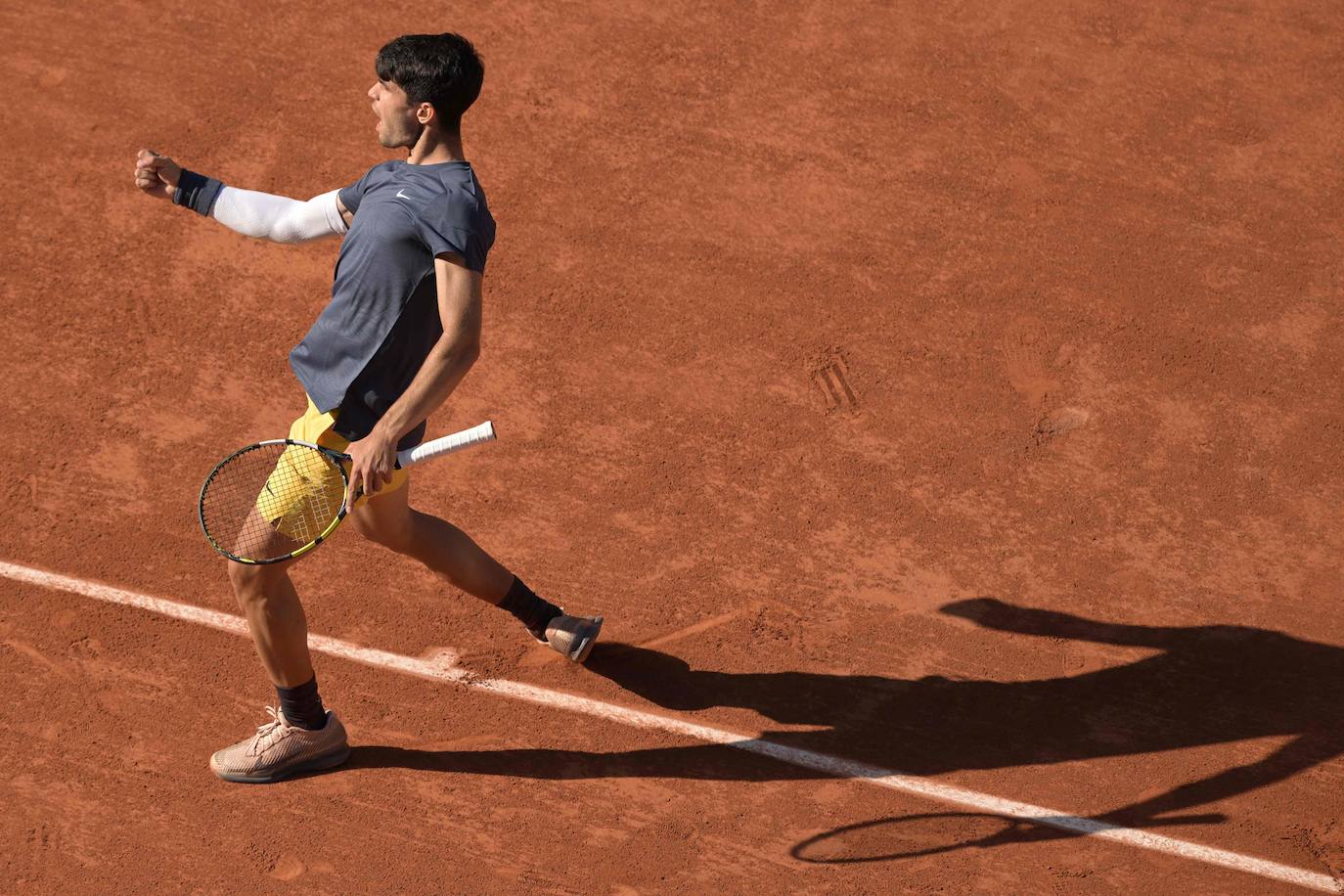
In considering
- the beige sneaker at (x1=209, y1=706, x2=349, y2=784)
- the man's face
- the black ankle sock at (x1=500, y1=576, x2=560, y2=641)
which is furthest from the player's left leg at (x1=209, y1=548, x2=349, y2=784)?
the man's face

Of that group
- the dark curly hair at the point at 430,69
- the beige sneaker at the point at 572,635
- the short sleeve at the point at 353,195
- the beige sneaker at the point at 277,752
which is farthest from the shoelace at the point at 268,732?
the dark curly hair at the point at 430,69

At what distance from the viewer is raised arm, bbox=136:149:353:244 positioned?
15.5 ft

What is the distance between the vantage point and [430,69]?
4.28m

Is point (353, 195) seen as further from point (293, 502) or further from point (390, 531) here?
point (390, 531)

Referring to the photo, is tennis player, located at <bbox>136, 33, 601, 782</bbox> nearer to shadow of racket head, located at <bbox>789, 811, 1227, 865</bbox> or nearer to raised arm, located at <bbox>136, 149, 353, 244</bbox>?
raised arm, located at <bbox>136, 149, 353, 244</bbox>

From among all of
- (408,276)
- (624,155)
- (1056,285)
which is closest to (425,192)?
(408,276)

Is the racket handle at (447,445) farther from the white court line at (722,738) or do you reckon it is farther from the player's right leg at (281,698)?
the white court line at (722,738)

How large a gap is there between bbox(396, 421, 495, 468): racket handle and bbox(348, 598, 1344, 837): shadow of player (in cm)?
140

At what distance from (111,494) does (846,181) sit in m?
4.07

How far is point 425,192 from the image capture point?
14.0ft

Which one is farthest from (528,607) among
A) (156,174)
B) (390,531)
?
(156,174)

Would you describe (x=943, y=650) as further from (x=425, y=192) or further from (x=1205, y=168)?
(x=1205, y=168)

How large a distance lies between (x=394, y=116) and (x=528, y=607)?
1945 mm

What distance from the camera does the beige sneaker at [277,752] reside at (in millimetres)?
4949
